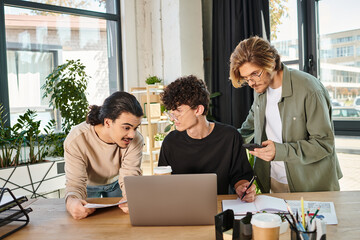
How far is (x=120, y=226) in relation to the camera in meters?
1.37

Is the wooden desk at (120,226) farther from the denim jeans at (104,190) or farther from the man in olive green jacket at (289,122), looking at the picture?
the denim jeans at (104,190)

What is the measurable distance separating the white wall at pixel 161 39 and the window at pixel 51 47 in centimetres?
18

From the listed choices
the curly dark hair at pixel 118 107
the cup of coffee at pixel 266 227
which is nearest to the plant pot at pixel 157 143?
the curly dark hair at pixel 118 107

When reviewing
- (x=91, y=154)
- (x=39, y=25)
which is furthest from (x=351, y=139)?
(x=39, y=25)

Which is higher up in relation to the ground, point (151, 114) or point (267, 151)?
point (151, 114)

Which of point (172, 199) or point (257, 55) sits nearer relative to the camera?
point (172, 199)

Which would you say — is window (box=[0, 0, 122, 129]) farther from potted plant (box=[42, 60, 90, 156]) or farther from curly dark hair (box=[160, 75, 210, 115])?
curly dark hair (box=[160, 75, 210, 115])

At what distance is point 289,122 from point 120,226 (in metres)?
1.06

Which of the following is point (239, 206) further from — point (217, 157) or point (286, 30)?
point (286, 30)

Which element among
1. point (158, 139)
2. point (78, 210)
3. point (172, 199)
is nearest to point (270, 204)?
point (172, 199)

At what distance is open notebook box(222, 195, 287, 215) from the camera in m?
1.42

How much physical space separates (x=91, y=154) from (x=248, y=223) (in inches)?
40.8

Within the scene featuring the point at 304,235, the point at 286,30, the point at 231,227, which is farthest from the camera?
the point at 286,30

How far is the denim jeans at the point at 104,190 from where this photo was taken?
79.9 inches
